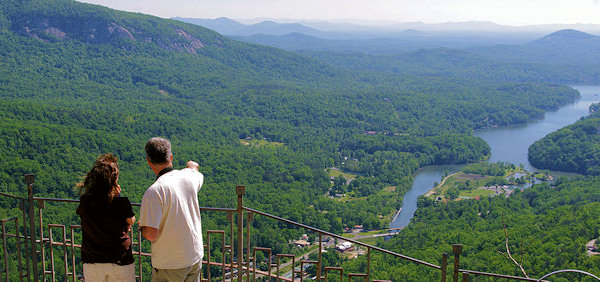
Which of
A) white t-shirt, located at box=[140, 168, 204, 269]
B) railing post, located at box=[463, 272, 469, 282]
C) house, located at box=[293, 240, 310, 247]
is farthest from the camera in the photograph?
house, located at box=[293, 240, 310, 247]

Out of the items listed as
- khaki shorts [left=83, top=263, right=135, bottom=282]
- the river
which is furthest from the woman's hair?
the river

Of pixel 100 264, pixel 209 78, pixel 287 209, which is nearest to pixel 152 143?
pixel 100 264

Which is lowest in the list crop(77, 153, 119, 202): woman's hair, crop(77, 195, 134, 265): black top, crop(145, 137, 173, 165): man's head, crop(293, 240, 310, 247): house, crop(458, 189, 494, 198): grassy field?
crop(458, 189, 494, 198): grassy field

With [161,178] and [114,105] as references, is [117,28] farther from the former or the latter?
[161,178]

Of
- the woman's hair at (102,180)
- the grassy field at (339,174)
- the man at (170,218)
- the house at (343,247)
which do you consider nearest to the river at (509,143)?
the grassy field at (339,174)

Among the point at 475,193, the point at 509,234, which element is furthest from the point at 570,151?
the point at 509,234

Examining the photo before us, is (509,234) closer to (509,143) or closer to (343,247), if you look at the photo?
(343,247)

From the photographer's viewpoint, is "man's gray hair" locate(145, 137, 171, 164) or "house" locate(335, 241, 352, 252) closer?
"man's gray hair" locate(145, 137, 171, 164)

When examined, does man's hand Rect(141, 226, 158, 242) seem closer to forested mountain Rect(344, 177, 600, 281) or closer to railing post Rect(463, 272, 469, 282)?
railing post Rect(463, 272, 469, 282)
